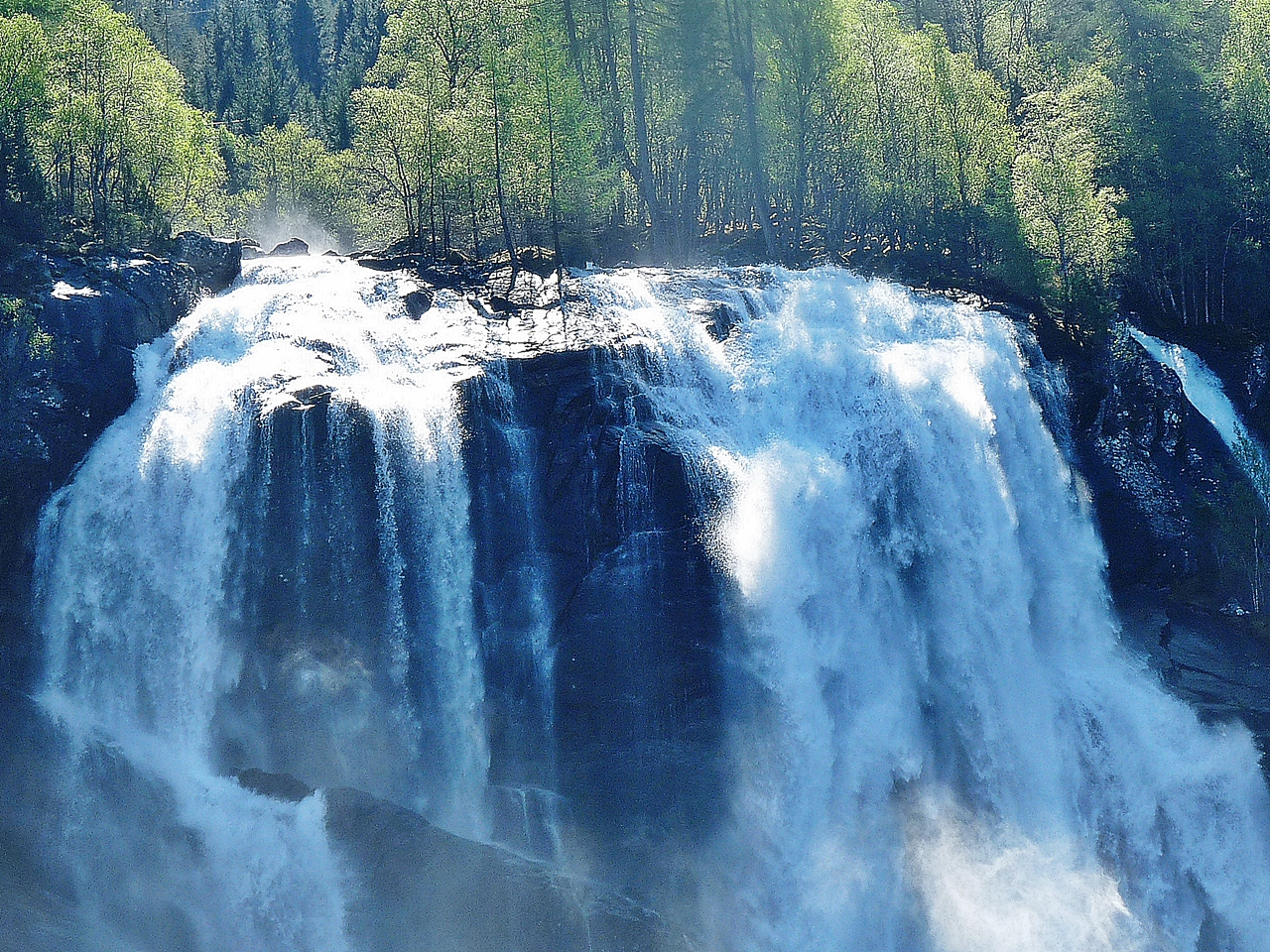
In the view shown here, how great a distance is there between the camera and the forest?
4116cm

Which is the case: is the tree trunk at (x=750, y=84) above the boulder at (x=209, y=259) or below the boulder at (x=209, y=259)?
above

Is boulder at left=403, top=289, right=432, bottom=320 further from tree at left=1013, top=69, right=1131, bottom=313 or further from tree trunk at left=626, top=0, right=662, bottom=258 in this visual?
tree at left=1013, top=69, right=1131, bottom=313

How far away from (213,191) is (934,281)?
120ft

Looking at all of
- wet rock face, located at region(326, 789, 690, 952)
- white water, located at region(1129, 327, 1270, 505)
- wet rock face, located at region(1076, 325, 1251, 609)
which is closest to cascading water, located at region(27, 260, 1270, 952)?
wet rock face, located at region(326, 789, 690, 952)

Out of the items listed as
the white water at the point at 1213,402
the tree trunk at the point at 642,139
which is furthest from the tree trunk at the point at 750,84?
the white water at the point at 1213,402

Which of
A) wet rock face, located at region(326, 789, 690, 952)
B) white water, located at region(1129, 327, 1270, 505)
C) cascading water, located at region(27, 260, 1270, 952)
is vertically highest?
white water, located at region(1129, 327, 1270, 505)

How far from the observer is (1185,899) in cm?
2889

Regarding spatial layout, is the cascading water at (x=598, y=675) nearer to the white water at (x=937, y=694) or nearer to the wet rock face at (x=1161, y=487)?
the white water at (x=937, y=694)

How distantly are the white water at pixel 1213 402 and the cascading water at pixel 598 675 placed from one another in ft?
29.2

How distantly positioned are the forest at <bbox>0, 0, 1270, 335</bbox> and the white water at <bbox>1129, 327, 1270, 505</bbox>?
2.50 meters

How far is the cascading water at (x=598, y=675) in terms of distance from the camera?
87.4 feet

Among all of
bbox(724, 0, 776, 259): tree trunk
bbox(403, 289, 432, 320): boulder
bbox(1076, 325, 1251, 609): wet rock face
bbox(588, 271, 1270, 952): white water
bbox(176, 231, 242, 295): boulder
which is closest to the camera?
bbox(588, 271, 1270, 952): white water

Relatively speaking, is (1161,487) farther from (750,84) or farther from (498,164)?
(498,164)

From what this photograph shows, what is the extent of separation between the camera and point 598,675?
27.8 m
